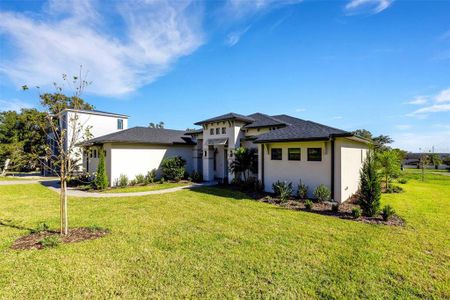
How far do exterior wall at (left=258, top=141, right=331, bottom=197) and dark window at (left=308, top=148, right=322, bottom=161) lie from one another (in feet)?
0.55

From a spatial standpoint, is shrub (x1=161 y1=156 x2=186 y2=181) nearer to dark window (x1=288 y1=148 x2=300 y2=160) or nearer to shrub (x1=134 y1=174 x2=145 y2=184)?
shrub (x1=134 y1=174 x2=145 y2=184)

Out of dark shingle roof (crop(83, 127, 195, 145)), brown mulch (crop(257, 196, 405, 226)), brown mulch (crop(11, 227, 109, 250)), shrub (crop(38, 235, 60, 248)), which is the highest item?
dark shingle roof (crop(83, 127, 195, 145))

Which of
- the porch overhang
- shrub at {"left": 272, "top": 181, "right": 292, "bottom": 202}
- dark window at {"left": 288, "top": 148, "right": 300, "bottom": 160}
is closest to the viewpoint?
shrub at {"left": 272, "top": 181, "right": 292, "bottom": 202}

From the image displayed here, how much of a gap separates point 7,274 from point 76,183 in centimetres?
1590

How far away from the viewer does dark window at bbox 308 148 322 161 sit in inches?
429

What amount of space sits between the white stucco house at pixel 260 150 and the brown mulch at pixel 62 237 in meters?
3.77

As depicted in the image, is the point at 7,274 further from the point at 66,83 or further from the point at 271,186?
the point at 271,186

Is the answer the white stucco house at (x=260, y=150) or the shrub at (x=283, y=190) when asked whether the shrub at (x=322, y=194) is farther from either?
the shrub at (x=283, y=190)

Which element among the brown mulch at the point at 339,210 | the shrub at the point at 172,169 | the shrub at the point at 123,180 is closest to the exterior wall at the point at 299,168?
the brown mulch at the point at 339,210

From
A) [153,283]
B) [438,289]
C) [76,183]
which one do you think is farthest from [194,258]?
[76,183]

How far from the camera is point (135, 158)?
1747 cm

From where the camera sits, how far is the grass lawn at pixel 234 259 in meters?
3.79

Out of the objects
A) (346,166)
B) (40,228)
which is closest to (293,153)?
(346,166)

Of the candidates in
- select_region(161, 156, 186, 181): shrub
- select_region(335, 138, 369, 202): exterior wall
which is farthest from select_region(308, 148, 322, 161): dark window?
select_region(161, 156, 186, 181): shrub
